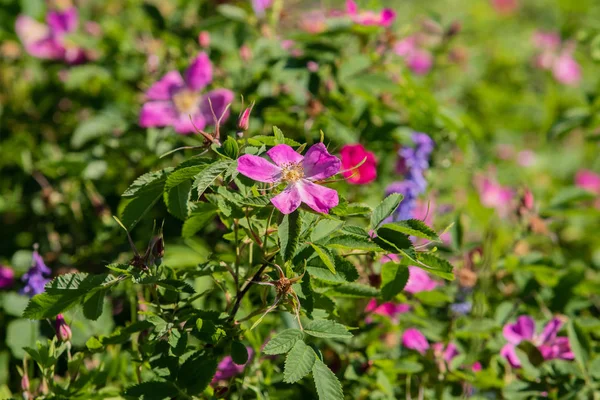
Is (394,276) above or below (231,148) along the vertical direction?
below

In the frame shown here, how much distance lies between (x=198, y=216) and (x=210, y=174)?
8.1 inches

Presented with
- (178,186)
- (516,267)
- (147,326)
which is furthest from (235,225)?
(516,267)

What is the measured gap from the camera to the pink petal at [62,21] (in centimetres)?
217

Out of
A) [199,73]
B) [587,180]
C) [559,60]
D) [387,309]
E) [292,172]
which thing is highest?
[292,172]

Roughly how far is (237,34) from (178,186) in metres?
0.90

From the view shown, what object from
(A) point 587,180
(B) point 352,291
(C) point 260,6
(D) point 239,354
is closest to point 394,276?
(B) point 352,291

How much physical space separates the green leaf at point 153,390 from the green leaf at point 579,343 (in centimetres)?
79

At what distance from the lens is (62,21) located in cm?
218

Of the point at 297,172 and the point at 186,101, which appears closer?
the point at 297,172

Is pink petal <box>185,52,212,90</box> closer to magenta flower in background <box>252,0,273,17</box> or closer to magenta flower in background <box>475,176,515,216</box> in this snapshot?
magenta flower in background <box>252,0,273,17</box>

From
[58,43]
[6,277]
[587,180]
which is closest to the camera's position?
[6,277]

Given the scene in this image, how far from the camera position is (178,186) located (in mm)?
1104

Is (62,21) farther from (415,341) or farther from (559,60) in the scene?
(559,60)

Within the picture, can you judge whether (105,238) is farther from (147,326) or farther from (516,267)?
(516,267)
